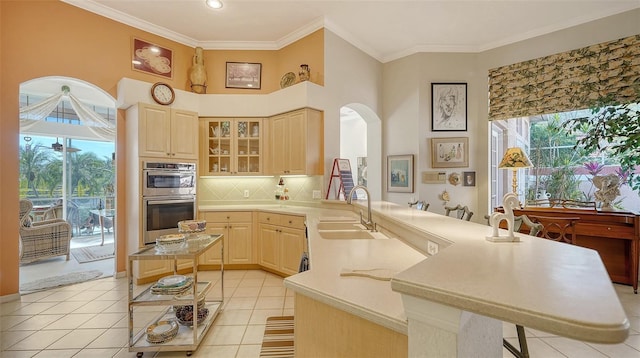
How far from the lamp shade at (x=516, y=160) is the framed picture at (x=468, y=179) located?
644mm

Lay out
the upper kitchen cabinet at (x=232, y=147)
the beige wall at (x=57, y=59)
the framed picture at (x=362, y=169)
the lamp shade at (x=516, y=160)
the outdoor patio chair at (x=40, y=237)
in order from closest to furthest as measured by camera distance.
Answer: the beige wall at (x=57, y=59)
the lamp shade at (x=516, y=160)
the outdoor patio chair at (x=40, y=237)
the upper kitchen cabinet at (x=232, y=147)
the framed picture at (x=362, y=169)

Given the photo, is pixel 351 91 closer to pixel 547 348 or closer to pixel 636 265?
pixel 547 348

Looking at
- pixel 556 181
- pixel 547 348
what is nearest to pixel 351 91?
pixel 556 181

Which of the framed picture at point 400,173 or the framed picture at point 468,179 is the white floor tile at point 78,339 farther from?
the framed picture at point 468,179

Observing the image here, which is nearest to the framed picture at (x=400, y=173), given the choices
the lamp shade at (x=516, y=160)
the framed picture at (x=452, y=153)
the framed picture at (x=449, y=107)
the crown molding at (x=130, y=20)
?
the framed picture at (x=452, y=153)

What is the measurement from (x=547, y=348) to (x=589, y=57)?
12.2 ft

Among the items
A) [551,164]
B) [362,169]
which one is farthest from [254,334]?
[362,169]

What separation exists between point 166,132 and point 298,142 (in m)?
1.83

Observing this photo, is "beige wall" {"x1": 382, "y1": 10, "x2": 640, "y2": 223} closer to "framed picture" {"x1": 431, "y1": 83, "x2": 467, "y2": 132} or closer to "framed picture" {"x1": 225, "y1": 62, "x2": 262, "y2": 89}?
"framed picture" {"x1": 431, "y1": 83, "x2": 467, "y2": 132}

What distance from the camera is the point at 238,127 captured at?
4.29m

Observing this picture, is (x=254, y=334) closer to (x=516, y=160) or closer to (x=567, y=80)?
(x=516, y=160)

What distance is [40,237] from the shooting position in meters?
4.23

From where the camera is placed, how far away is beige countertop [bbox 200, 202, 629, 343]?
0.54 meters

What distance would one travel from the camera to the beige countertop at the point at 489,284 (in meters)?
0.54
